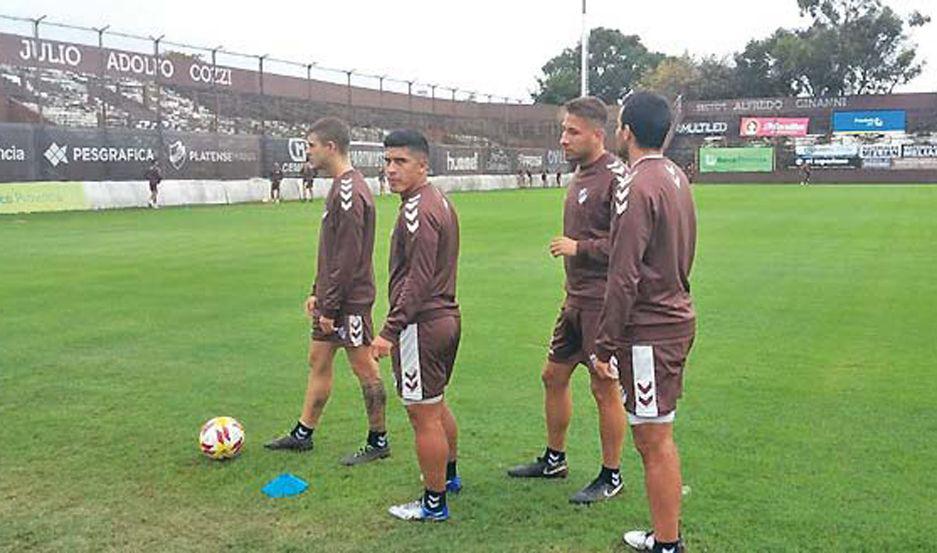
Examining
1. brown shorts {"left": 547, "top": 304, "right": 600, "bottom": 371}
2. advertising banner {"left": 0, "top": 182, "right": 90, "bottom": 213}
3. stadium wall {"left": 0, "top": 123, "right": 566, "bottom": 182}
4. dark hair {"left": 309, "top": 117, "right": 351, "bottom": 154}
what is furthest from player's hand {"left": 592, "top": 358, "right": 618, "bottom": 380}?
stadium wall {"left": 0, "top": 123, "right": 566, "bottom": 182}

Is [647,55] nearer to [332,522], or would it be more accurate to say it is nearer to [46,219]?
[46,219]

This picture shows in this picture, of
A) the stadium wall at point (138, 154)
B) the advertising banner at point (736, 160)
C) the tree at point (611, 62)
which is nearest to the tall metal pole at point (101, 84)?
the stadium wall at point (138, 154)

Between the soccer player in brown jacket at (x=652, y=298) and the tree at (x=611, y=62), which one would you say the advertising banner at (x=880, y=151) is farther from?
the soccer player in brown jacket at (x=652, y=298)

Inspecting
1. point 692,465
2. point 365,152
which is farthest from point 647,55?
point 692,465

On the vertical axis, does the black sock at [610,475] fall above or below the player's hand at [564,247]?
below

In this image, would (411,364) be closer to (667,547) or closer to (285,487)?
(285,487)

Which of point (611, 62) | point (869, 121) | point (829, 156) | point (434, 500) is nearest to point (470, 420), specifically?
point (434, 500)

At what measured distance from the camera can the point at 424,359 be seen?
14.6 ft

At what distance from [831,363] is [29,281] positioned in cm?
1043

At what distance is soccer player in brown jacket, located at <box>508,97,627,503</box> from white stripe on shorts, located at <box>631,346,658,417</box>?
2.56 feet

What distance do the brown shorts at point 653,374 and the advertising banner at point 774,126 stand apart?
6531 centimetres

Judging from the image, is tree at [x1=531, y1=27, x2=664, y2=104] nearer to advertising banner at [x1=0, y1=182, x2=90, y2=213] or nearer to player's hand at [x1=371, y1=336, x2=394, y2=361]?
advertising banner at [x1=0, y1=182, x2=90, y2=213]

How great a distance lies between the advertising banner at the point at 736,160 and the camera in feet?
206

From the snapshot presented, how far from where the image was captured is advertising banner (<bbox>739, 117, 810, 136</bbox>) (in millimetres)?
64938
